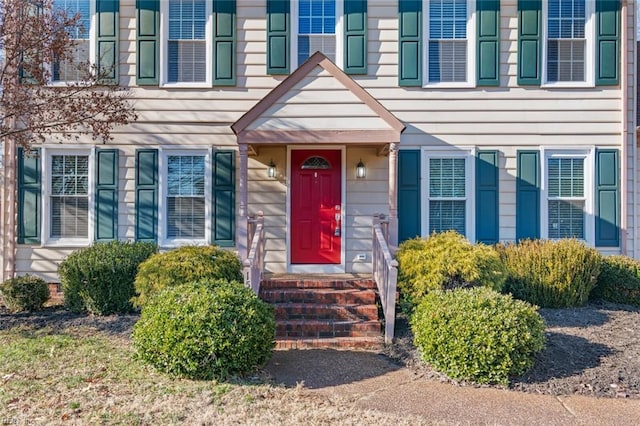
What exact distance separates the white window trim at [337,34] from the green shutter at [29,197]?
190 inches

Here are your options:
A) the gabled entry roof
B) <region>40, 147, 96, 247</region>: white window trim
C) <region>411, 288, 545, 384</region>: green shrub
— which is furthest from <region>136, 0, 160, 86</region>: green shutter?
<region>411, 288, 545, 384</region>: green shrub

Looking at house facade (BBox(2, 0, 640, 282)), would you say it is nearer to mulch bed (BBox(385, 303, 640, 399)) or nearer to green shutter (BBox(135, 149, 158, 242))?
green shutter (BBox(135, 149, 158, 242))

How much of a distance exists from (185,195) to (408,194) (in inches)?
157

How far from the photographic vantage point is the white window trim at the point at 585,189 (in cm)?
812

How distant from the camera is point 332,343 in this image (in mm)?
5934

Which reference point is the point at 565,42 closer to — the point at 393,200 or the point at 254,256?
the point at 393,200

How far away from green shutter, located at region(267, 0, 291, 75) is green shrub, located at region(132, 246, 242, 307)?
12.1 ft

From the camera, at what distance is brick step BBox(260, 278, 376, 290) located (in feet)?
22.9

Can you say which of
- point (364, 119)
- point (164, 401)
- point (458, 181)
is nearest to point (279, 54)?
point (364, 119)

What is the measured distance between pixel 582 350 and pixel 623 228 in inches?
150

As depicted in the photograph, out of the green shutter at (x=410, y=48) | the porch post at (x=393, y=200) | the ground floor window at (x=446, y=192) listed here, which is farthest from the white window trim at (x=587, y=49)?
the porch post at (x=393, y=200)

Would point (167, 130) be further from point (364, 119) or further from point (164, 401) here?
point (164, 401)

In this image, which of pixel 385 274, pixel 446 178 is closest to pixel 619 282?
pixel 446 178

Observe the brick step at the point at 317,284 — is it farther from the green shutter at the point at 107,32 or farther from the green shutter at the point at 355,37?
the green shutter at the point at 107,32
